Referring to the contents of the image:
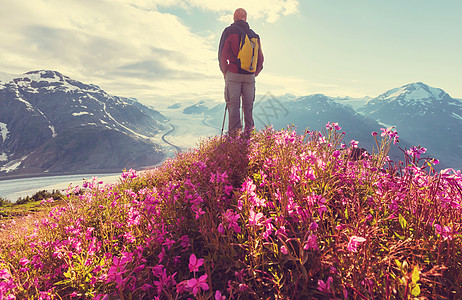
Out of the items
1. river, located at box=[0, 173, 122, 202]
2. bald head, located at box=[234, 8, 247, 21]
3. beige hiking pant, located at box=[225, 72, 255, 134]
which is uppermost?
bald head, located at box=[234, 8, 247, 21]

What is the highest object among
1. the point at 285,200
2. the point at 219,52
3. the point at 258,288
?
the point at 219,52

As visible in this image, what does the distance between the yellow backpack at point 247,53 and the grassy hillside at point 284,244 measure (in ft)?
13.9

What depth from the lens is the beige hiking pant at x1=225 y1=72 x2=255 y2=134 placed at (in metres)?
7.24

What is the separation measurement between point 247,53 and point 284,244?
257 inches

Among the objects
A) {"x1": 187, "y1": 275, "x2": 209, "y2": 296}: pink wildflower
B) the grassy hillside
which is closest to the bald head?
the grassy hillside

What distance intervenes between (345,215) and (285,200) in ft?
2.06

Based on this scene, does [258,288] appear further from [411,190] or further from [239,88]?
[239,88]

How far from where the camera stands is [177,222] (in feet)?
8.66

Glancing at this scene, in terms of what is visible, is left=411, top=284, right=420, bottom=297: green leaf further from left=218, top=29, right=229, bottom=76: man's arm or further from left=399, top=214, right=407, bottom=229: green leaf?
left=218, top=29, right=229, bottom=76: man's arm

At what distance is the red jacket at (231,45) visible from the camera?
6.80 meters

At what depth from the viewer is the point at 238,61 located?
6953 millimetres

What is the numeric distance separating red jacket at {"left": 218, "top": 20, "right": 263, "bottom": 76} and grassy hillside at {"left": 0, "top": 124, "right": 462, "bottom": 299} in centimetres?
431

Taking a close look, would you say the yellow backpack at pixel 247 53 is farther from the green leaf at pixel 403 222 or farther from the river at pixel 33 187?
the river at pixel 33 187

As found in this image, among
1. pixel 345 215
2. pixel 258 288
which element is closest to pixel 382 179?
pixel 345 215
